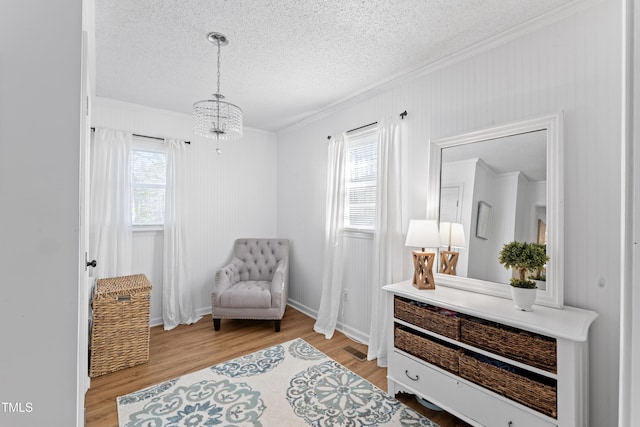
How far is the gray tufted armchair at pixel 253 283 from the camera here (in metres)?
3.12

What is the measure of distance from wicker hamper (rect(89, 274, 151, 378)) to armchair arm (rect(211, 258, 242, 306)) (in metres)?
0.69

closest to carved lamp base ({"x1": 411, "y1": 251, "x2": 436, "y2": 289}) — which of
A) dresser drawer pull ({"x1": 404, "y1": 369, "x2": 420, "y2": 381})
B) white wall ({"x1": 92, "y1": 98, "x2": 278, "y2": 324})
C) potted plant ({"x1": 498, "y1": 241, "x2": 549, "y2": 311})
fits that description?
potted plant ({"x1": 498, "y1": 241, "x2": 549, "y2": 311})

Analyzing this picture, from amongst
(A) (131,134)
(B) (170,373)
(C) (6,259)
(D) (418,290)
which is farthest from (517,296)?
(A) (131,134)

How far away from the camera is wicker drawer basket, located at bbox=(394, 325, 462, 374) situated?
178 cm

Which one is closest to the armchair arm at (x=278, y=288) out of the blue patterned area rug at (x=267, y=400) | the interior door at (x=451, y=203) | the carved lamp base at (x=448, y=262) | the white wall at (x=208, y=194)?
the blue patterned area rug at (x=267, y=400)

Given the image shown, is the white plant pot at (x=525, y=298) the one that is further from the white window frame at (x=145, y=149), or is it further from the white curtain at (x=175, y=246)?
the white window frame at (x=145, y=149)

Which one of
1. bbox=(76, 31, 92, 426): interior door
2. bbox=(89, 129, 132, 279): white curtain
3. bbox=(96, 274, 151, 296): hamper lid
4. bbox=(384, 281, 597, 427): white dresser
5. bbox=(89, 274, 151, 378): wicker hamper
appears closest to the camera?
bbox=(76, 31, 92, 426): interior door

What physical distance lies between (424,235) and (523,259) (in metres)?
0.63

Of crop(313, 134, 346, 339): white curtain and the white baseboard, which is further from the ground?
crop(313, 134, 346, 339): white curtain

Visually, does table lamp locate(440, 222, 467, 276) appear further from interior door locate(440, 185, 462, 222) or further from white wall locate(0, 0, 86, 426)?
white wall locate(0, 0, 86, 426)

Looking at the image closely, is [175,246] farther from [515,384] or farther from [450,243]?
[515,384]

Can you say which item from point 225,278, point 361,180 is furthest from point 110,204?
point 361,180

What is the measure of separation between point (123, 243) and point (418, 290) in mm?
2987

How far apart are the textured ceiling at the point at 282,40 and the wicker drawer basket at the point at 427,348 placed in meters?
2.05
